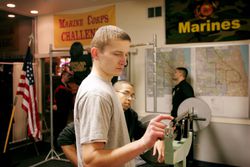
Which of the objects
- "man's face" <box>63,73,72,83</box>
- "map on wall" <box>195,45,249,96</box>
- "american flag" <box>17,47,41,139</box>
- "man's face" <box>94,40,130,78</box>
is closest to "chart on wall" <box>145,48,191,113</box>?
"map on wall" <box>195,45,249,96</box>

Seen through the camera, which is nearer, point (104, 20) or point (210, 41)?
point (210, 41)

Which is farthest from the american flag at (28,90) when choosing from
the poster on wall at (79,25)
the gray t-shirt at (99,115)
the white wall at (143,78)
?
the gray t-shirt at (99,115)

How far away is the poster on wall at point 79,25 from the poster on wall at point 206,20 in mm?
1218

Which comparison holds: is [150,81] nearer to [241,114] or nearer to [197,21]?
[197,21]

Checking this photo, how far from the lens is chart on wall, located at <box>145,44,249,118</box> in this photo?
3895 mm

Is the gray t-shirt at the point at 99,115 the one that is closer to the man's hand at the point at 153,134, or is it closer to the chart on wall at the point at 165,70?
the man's hand at the point at 153,134

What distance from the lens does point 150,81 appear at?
466 centimetres

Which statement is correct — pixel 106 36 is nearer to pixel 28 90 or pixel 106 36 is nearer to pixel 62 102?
pixel 28 90


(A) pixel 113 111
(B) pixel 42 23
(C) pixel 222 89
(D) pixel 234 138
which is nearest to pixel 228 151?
(D) pixel 234 138

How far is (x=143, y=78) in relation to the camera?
4746 mm

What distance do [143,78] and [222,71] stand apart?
1.38 metres

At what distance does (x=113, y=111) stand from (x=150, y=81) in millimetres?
3772

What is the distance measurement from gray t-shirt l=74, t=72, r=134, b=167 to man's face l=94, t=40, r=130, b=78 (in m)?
0.04

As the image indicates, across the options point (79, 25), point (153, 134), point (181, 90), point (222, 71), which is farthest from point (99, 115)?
point (79, 25)
